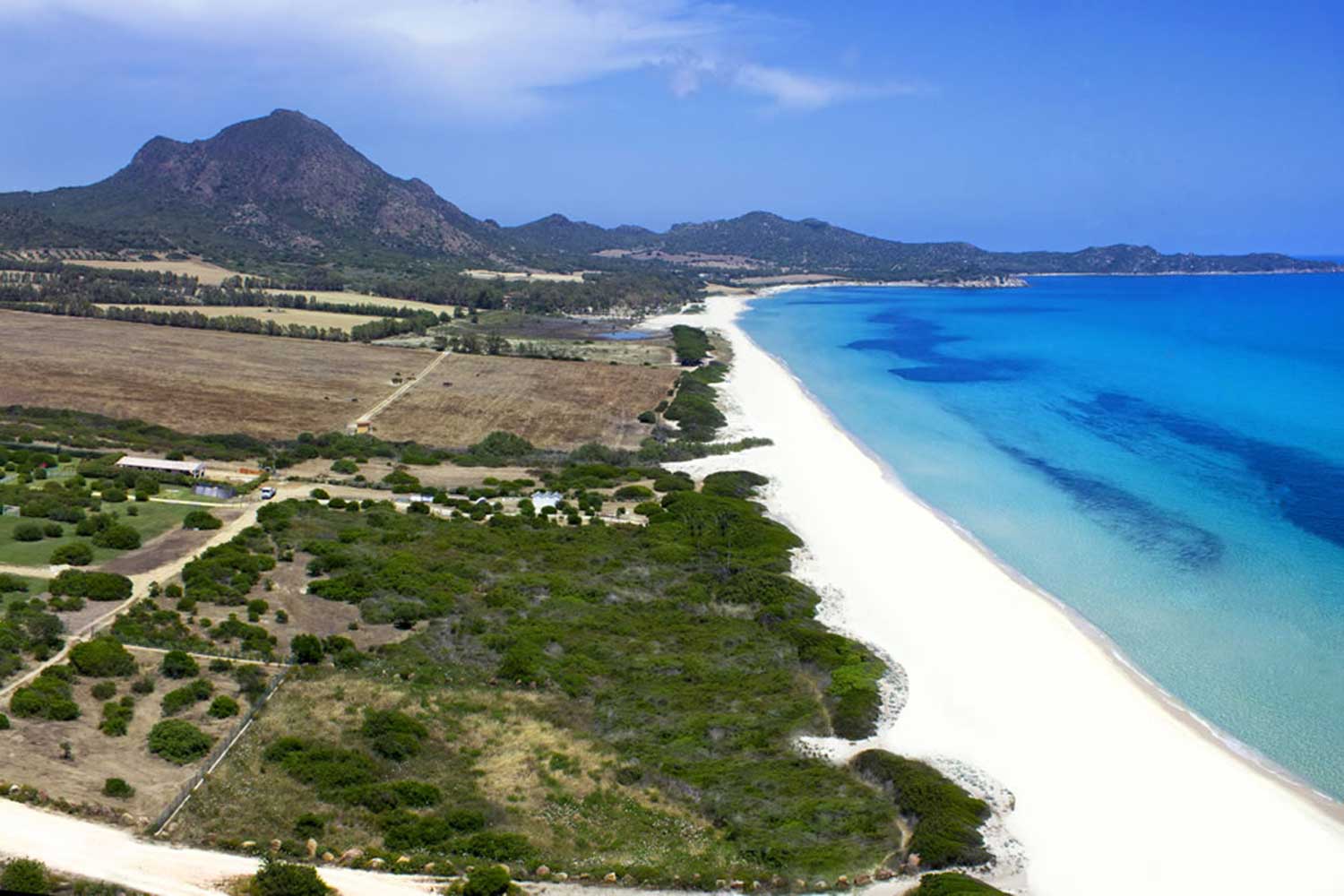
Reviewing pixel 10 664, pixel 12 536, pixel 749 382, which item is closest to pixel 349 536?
pixel 12 536

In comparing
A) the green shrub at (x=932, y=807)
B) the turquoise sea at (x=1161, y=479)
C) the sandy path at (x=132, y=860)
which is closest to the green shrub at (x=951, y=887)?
the green shrub at (x=932, y=807)

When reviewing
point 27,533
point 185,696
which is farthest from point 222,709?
point 27,533

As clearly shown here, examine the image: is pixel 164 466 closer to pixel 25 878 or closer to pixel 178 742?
pixel 178 742

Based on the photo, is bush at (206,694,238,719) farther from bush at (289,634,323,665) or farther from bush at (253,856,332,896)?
bush at (253,856,332,896)

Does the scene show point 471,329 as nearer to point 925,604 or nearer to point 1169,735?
point 925,604

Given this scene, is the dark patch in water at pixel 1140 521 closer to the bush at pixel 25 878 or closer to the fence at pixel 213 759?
the fence at pixel 213 759

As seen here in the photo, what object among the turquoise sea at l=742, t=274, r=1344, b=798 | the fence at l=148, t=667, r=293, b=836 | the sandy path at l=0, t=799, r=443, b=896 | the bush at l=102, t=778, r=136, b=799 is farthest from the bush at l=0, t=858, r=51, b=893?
the turquoise sea at l=742, t=274, r=1344, b=798
